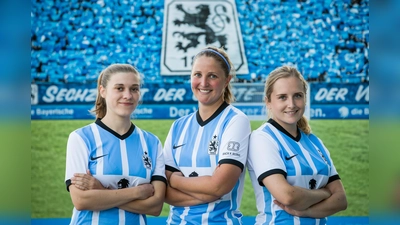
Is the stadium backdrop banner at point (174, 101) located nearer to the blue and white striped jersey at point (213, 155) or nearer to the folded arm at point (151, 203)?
the blue and white striped jersey at point (213, 155)

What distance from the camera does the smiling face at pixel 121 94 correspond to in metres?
1.99

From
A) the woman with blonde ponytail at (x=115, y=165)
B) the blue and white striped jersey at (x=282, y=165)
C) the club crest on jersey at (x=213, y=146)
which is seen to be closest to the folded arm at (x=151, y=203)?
Result: the woman with blonde ponytail at (x=115, y=165)

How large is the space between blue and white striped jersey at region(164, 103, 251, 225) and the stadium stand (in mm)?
4673

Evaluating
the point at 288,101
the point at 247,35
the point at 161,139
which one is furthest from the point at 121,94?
the point at 247,35

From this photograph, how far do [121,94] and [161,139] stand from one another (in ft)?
15.3

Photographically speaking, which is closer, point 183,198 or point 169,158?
point 183,198

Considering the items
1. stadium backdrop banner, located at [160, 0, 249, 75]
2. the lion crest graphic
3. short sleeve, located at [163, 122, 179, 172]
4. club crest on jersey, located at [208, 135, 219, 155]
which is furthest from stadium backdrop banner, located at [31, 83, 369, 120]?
club crest on jersey, located at [208, 135, 219, 155]

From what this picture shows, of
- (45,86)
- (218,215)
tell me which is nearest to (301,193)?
(218,215)

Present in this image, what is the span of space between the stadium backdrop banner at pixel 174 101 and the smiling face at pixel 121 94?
14.5ft

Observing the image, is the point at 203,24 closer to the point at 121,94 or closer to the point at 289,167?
the point at 121,94

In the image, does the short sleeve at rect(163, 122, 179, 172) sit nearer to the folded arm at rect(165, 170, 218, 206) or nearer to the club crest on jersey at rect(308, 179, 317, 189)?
the folded arm at rect(165, 170, 218, 206)

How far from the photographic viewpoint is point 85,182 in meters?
1.86

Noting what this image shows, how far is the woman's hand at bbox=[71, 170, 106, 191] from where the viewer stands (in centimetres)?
186
